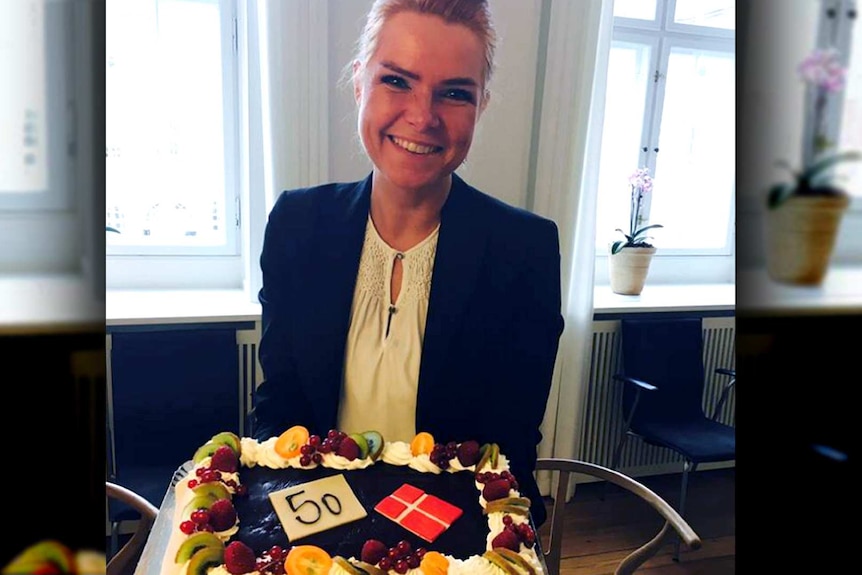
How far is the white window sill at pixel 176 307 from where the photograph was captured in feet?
5.11

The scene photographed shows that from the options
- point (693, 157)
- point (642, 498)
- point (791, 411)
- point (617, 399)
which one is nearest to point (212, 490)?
point (642, 498)

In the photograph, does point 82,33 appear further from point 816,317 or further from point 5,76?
point 816,317

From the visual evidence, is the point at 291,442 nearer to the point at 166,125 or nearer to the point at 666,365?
the point at 166,125

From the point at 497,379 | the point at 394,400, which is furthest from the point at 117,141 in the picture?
the point at 497,379

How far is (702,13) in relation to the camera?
178 cm

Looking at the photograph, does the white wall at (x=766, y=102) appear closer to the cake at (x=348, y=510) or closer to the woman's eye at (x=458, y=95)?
the cake at (x=348, y=510)

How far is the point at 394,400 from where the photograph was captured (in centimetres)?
129

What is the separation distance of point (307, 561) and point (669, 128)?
175 cm

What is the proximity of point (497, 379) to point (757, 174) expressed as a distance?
1.07m

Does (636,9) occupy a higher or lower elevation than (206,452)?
higher

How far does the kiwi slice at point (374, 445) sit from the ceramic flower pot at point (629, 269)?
1078mm

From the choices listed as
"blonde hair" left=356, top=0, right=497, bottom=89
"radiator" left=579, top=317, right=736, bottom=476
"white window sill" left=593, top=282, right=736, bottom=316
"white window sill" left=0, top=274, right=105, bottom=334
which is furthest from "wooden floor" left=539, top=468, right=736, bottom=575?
"white window sill" left=0, top=274, right=105, bottom=334

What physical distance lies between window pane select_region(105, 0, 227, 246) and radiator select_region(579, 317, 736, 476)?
1.41m

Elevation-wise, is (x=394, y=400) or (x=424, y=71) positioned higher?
(x=424, y=71)
